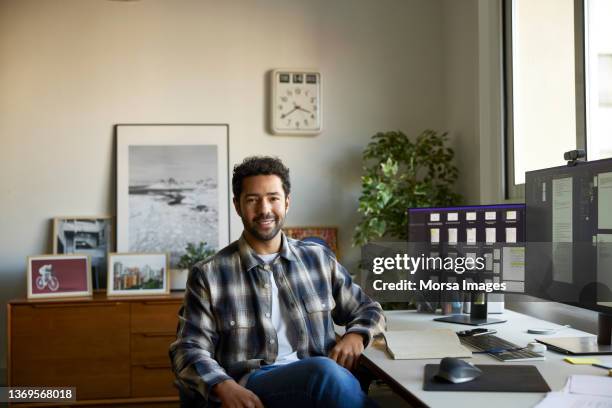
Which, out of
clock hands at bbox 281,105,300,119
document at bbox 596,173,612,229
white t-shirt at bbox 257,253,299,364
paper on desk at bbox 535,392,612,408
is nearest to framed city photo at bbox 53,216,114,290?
clock hands at bbox 281,105,300,119

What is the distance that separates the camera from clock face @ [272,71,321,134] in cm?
424

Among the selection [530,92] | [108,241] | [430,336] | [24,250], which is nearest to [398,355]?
[430,336]

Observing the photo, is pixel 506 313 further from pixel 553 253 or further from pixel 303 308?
pixel 303 308

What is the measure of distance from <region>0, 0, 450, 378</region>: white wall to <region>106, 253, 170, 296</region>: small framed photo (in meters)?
0.40

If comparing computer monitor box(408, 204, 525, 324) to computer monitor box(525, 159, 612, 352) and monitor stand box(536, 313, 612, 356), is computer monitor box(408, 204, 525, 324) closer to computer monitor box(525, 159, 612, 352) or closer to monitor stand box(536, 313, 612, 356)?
computer monitor box(525, 159, 612, 352)

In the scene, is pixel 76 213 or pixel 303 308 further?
pixel 76 213

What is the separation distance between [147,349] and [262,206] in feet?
6.58

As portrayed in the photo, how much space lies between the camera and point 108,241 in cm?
414

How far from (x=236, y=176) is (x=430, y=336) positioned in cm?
81

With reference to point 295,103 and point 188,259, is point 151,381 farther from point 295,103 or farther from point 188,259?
point 295,103

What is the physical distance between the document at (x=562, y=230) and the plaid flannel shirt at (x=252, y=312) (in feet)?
1.91

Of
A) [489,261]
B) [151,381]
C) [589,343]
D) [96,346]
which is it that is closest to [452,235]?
[489,261]

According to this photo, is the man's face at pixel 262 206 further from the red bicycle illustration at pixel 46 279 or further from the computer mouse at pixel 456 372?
the red bicycle illustration at pixel 46 279

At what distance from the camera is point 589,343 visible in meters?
2.02
